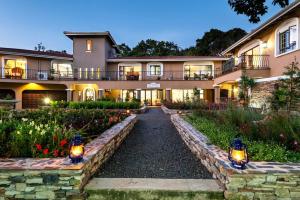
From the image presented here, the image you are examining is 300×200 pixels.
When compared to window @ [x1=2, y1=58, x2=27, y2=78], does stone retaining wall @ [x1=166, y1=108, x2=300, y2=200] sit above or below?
below

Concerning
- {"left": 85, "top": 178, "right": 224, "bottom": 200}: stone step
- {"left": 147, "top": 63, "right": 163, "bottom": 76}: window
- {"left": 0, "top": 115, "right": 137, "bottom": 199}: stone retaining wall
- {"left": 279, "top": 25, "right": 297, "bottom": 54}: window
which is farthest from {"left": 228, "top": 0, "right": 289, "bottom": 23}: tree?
{"left": 147, "top": 63, "right": 163, "bottom": 76}: window

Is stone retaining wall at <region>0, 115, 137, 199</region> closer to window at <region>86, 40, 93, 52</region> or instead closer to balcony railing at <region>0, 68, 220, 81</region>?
balcony railing at <region>0, 68, 220, 81</region>

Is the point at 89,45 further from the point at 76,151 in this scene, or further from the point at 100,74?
the point at 76,151

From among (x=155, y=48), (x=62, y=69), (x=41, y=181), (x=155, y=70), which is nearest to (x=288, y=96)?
(x=41, y=181)

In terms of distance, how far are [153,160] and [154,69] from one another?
23.3 m

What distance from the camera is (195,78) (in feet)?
87.4

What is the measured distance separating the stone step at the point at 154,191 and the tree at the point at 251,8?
5.65 metres

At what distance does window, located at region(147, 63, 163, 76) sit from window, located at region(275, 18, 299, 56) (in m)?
14.9

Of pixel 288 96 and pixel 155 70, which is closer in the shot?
pixel 288 96

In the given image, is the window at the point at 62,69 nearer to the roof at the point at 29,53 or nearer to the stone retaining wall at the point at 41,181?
the roof at the point at 29,53

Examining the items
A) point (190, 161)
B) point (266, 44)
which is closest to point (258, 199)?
point (190, 161)

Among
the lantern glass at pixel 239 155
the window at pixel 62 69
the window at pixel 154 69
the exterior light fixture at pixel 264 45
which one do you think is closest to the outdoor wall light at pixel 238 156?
the lantern glass at pixel 239 155

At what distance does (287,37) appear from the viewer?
1426 centimetres

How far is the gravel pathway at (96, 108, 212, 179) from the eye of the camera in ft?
16.2
